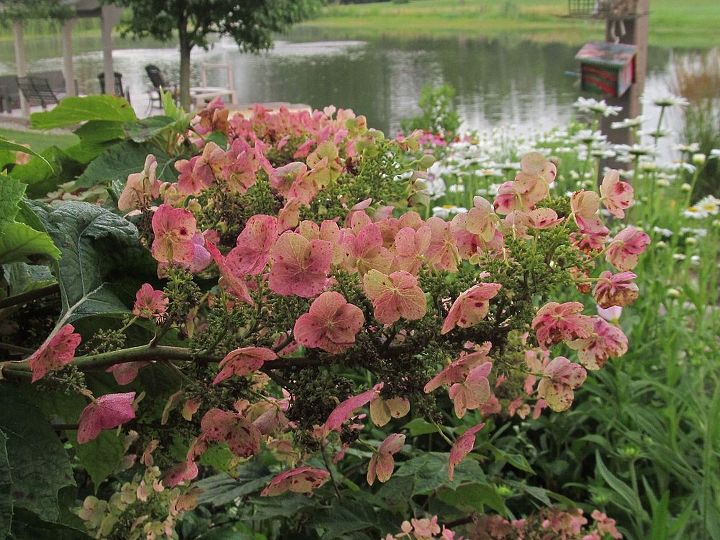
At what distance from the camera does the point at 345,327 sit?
0.39 meters

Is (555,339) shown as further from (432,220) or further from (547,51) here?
(547,51)

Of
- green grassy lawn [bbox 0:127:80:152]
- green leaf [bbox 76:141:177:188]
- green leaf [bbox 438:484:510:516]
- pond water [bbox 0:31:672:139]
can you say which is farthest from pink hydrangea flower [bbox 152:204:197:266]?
pond water [bbox 0:31:672:139]

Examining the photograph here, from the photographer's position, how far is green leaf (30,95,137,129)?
2.65 feet

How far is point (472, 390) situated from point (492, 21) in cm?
3446

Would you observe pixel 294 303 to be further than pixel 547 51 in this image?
No

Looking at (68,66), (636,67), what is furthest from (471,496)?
(68,66)

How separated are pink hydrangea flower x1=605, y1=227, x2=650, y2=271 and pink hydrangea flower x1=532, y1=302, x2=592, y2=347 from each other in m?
0.07

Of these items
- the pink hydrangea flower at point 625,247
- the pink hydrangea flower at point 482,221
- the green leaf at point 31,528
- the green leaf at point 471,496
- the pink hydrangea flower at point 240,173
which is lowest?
the green leaf at point 471,496

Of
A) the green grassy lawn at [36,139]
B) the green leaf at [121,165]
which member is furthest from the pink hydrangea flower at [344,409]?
the green grassy lawn at [36,139]

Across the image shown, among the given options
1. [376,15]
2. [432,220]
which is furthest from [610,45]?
[376,15]

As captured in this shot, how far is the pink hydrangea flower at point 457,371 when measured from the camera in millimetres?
406

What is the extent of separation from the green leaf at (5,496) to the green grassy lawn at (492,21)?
23223 mm

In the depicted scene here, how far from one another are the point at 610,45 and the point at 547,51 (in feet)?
85.6

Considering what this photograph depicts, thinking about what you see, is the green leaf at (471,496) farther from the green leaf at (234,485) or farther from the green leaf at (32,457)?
the green leaf at (32,457)
